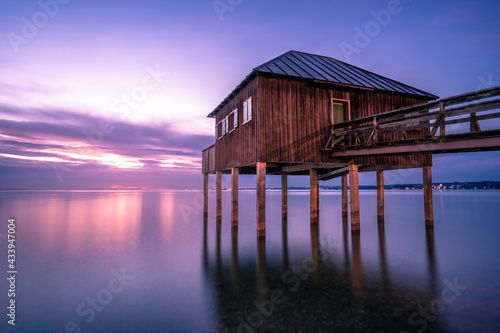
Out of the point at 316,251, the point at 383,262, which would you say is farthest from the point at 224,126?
the point at 383,262

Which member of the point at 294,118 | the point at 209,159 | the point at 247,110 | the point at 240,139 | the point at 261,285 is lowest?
the point at 261,285

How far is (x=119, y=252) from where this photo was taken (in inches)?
530

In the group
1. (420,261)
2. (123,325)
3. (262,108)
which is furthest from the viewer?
(262,108)

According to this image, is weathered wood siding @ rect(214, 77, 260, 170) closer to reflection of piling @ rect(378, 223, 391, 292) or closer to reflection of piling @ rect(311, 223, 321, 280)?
reflection of piling @ rect(311, 223, 321, 280)

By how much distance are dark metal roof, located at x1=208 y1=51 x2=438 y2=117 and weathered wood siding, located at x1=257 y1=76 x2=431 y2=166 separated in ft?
1.48

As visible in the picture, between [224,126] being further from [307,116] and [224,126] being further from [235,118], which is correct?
[307,116]

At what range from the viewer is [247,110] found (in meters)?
14.9

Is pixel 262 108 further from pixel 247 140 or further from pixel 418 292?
pixel 418 292

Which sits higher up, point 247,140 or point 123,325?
point 247,140

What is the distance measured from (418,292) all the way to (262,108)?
9.59m

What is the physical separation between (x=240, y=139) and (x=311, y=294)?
409 inches

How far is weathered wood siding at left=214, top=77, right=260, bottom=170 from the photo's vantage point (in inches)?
545

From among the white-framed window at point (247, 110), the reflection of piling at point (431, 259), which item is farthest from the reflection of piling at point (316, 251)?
the white-framed window at point (247, 110)

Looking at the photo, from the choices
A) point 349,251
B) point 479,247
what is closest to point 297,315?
point 349,251
